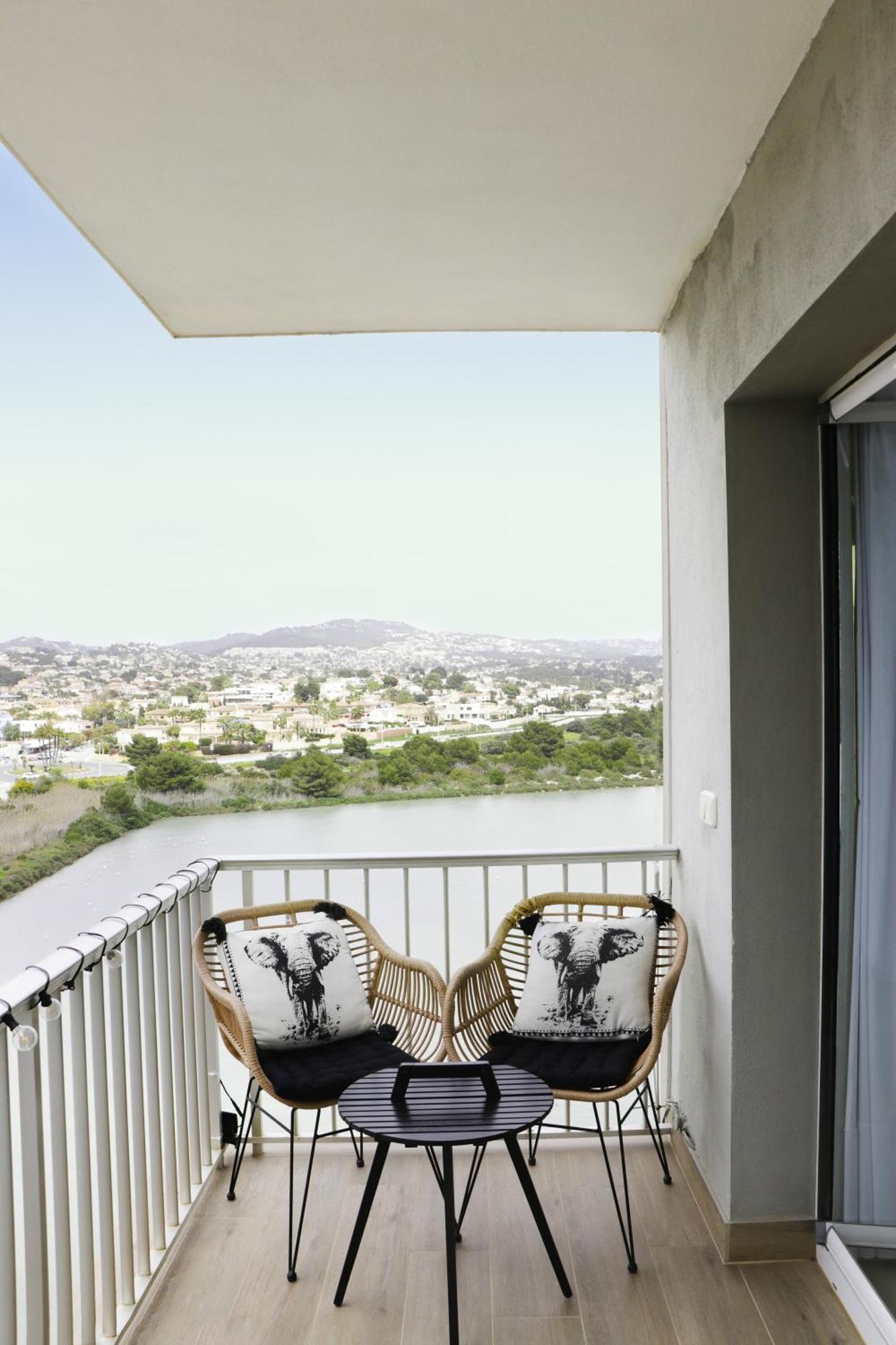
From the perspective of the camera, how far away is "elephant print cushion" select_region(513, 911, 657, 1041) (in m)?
2.59

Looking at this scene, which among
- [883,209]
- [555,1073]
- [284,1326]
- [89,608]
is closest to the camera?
[883,209]

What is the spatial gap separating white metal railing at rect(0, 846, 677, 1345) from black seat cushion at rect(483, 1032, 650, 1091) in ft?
1.63

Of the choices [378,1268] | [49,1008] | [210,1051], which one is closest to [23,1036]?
[49,1008]

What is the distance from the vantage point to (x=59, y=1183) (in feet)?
5.80

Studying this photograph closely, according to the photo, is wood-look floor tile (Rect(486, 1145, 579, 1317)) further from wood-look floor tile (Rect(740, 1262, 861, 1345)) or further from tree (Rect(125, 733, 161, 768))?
tree (Rect(125, 733, 161, 768))

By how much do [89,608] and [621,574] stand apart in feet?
7.36

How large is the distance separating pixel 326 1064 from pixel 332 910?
1.60 feet

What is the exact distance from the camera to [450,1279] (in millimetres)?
1932

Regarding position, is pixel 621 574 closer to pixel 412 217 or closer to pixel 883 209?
pixel 412 217

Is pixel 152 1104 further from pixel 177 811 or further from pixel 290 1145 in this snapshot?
pixel 177 811

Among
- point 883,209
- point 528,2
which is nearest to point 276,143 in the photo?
point 528,2

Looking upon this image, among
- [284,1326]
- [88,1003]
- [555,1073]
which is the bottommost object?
[284,1326]

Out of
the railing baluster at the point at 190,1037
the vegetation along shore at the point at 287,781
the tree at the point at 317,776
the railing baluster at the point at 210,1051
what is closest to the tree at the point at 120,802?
the vegetation along shore at the point at 287,781

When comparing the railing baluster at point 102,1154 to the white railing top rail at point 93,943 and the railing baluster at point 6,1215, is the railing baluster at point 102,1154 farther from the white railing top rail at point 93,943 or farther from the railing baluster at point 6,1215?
the railing baluster at point 6,1215
